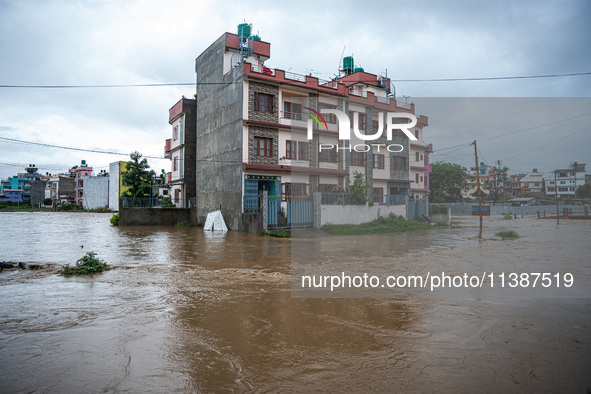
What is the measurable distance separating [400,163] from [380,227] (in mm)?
11767

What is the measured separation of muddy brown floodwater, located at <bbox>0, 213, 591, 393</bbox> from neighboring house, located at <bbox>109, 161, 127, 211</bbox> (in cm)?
4485

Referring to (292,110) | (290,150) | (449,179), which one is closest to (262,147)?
(290,150)

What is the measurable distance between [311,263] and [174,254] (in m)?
5.32

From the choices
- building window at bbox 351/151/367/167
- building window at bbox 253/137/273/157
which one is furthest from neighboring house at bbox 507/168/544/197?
building window at bbox 253/137/273/157

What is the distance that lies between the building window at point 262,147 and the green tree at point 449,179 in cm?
3380

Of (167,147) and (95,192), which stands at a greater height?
(167,147)

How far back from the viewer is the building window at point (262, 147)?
23844 millimetres

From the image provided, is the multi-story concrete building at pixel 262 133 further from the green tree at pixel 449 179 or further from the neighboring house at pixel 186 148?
the green tree at pixel 449 179

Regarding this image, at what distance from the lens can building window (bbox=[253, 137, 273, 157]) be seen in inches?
939

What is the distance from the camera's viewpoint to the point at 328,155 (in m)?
27.0

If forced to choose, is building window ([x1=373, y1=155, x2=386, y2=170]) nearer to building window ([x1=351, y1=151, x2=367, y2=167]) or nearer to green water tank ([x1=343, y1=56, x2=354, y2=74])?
building window ([x1=351, y1=151, x2=367, y2=167])

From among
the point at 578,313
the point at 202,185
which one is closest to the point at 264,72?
the point at 202,185

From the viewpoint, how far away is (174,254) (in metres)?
13.0

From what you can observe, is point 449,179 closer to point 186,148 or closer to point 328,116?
point 328,116
